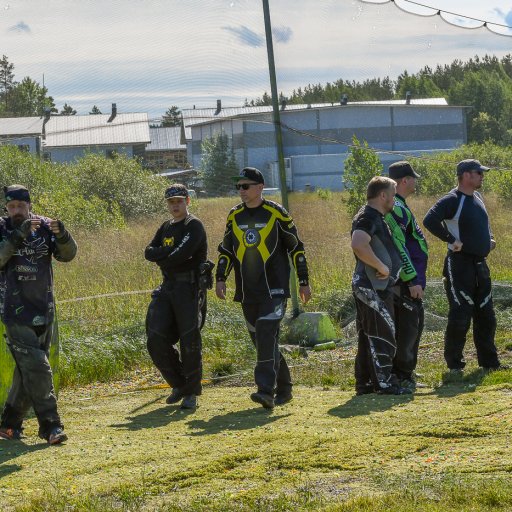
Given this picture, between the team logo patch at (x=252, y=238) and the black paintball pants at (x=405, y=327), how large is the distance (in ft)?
4.21

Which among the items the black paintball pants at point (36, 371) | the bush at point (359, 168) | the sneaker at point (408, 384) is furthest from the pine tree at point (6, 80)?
the sneaker at point (408, 384)

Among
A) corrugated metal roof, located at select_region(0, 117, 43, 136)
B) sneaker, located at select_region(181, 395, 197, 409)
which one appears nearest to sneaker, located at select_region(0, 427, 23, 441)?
sneaker, located at select_region(181, 395, 197, 409)

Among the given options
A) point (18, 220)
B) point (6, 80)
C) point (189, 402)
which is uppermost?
point (6, 80)

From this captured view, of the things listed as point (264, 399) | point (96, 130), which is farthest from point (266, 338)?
point (96, 130)

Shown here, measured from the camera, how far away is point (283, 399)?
28.8ft

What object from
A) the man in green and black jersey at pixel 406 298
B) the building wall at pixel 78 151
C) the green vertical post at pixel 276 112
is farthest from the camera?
the building wall at pixel 78 151

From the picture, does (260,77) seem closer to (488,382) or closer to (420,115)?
(420,115)

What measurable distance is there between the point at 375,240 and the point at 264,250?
895 millimetres

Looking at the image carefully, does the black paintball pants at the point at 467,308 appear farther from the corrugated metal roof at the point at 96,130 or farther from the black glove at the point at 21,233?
the corrugated metal roof at the point at 96,130

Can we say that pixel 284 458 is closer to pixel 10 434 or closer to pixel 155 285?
pixel 10 434

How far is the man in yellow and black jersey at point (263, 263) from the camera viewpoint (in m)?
8.58

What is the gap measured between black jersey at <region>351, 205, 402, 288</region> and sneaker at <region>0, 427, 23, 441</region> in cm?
290

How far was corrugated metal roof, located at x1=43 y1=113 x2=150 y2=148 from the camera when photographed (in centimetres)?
1330

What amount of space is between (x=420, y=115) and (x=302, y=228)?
82.7 inches
